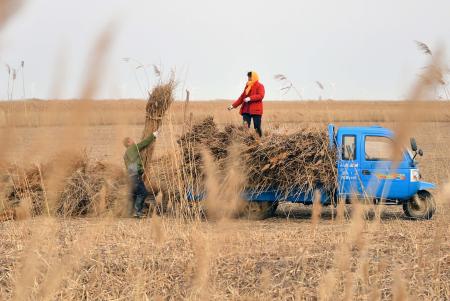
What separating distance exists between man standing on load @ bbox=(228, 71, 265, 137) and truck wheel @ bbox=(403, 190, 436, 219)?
3.25m

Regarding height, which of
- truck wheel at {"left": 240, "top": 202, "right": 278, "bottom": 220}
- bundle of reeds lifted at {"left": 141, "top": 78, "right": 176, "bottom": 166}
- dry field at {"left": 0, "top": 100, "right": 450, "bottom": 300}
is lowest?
truck wheel at {"left": 240, "top": 202, "right": 278, "bottom": 220}

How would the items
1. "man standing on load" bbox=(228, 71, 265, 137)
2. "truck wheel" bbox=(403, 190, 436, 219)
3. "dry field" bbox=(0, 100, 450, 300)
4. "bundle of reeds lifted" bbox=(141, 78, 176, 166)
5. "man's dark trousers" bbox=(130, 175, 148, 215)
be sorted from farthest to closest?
"man standing on load" bbox=(228, 71, 265, 137) → "truck wheel" bbox=(403, 190, 436, 219) → "man's dark trousers" bbox=(130, 175, 148, 215) → "bundle of reeds lifted" bbox=(141, 78, 176, 166) → "dry field" bbox=(0, 100, 450, 300)

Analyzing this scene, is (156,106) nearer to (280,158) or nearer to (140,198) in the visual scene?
(140,198)

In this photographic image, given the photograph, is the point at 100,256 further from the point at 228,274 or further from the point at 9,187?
the point at 9,187

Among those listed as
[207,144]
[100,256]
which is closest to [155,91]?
[207,144]

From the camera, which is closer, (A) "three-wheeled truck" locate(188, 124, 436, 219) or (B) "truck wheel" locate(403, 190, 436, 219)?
(A) "three-wheeled truck" locate(188, 124, 436, 219)

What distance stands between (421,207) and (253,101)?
382 cm

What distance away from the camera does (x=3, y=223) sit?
32.3 ft

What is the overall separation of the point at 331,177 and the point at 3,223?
5325 millimetres

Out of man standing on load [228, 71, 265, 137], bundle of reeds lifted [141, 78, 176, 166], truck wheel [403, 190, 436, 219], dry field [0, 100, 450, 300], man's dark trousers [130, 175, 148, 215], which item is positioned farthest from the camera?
man standing on load [228, 71, 265, 137]

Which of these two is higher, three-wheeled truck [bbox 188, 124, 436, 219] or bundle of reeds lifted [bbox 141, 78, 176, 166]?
bundle of reeds lifted [bbox 141, 78, 176, 166]

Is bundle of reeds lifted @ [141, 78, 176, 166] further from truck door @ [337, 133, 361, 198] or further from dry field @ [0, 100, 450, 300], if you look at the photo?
dry field @ [0, 100, 450, 300]

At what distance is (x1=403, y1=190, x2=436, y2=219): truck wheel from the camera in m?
→ 11.9

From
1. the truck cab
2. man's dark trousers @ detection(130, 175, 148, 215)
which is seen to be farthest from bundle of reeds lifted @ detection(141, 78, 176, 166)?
the truck cab
